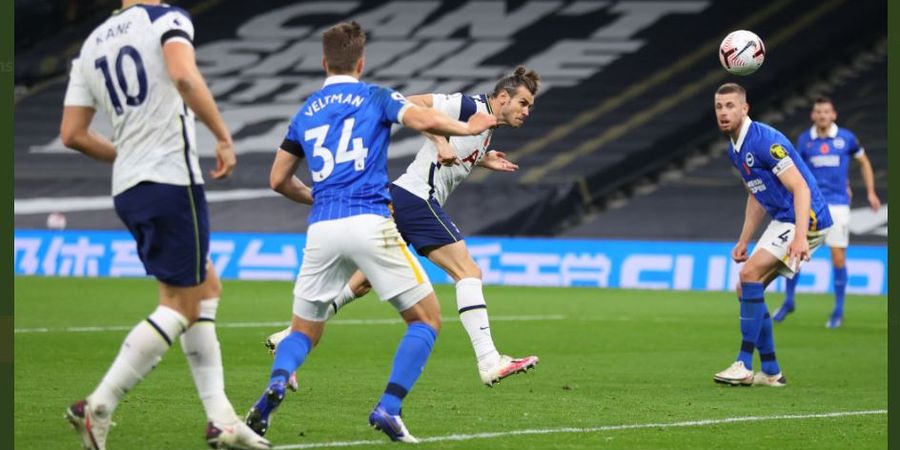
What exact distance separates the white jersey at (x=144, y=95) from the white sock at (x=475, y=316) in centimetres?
294

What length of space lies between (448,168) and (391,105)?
3.08 m

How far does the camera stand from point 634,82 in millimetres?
29703

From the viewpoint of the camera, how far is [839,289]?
1633 cm

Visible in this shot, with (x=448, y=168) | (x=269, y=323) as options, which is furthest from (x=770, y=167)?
(x=269, y=323)

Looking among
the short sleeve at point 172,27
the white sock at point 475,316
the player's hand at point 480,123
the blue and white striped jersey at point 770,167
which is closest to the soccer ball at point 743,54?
the blue and white striped jersey at point 770,167

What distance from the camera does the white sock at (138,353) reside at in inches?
246

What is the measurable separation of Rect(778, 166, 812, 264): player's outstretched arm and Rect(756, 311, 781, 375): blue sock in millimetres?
580

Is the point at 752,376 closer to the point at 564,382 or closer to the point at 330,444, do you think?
the point at 564,382

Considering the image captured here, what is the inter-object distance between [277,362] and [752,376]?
4.61 metres

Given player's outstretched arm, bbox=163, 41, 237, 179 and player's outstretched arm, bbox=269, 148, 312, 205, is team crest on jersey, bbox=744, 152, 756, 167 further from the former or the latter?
player's outstretched arm, bbox=163, 41, 237, 179

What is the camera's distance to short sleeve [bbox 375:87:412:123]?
21.8ft

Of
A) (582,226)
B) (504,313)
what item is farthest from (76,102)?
(582,226)

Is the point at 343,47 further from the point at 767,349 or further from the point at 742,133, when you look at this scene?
the point at 767,349

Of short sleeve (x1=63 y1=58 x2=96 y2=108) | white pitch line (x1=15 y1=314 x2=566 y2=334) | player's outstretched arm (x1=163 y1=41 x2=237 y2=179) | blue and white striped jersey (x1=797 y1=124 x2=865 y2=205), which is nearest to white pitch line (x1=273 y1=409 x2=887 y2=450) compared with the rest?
player's outstretched arm (x1=163 y1=41 x2=237 y2=179)
